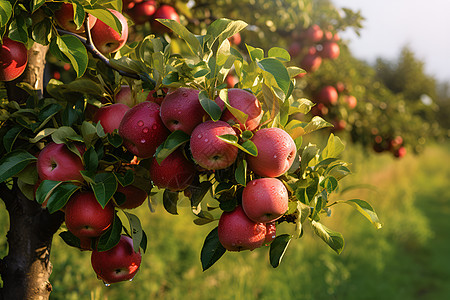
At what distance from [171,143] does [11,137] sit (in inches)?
15.3

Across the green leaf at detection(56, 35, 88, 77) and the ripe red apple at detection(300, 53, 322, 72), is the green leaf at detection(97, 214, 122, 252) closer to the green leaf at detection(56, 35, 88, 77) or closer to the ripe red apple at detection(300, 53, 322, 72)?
the green leaf at detection(56, 35, 88, 77)

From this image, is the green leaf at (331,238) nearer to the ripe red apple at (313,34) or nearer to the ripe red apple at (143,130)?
the ripe red apple at (143,130)

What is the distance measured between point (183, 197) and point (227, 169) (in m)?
0.18

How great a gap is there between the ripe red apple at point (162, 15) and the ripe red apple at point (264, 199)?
104cm

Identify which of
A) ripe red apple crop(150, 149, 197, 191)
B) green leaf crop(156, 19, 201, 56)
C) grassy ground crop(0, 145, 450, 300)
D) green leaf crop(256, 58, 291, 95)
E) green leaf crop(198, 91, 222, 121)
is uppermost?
green leaf crop(256, 58, 291, 95)

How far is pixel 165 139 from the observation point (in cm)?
85

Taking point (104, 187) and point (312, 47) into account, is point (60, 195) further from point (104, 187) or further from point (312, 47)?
point (312, 47)

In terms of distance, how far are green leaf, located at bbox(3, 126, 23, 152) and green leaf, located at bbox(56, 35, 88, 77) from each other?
0.67ft

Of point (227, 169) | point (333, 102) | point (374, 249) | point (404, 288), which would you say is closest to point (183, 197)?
point (227, 169)

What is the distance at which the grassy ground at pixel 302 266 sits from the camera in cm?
277

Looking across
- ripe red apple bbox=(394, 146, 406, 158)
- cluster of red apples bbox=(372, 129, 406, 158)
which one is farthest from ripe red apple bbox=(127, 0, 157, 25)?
ripe red apple bbox=(394, 146, 406, 158)

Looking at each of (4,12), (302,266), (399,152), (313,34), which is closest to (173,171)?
(4,12)

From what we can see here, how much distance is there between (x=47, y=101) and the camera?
968mm

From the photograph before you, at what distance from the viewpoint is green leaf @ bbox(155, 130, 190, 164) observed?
2.45ft
